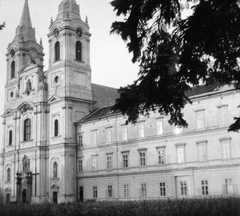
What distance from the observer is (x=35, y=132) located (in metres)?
51.0

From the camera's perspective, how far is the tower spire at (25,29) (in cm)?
5838

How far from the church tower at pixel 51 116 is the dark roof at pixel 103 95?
361 centimetres

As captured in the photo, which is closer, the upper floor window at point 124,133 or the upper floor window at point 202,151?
the upper floor window at point 202,151

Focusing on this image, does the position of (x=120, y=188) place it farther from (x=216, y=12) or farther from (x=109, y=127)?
(x=216, y=12)

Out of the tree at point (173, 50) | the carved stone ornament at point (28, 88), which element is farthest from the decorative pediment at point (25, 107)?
the tree at point (173, 50)

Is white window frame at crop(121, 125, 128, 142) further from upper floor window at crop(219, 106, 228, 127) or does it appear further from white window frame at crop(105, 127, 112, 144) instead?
upper floor window at crop(219, 106, 228, 127)

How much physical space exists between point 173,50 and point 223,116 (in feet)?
80.7

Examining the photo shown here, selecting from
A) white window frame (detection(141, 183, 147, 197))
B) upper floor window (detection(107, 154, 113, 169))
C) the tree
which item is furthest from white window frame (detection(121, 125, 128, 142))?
the tree

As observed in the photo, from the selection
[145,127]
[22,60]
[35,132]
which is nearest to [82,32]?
[22,60]

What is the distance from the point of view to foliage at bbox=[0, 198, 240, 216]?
69.3ft

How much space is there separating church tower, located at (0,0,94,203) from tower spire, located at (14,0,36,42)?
174 inches

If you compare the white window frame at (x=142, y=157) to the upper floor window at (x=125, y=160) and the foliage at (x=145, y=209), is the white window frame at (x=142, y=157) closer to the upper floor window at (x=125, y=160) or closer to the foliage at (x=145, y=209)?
the upper floor window at (x=125, y=160)

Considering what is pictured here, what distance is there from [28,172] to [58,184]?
486 cm

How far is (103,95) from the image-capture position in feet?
187
